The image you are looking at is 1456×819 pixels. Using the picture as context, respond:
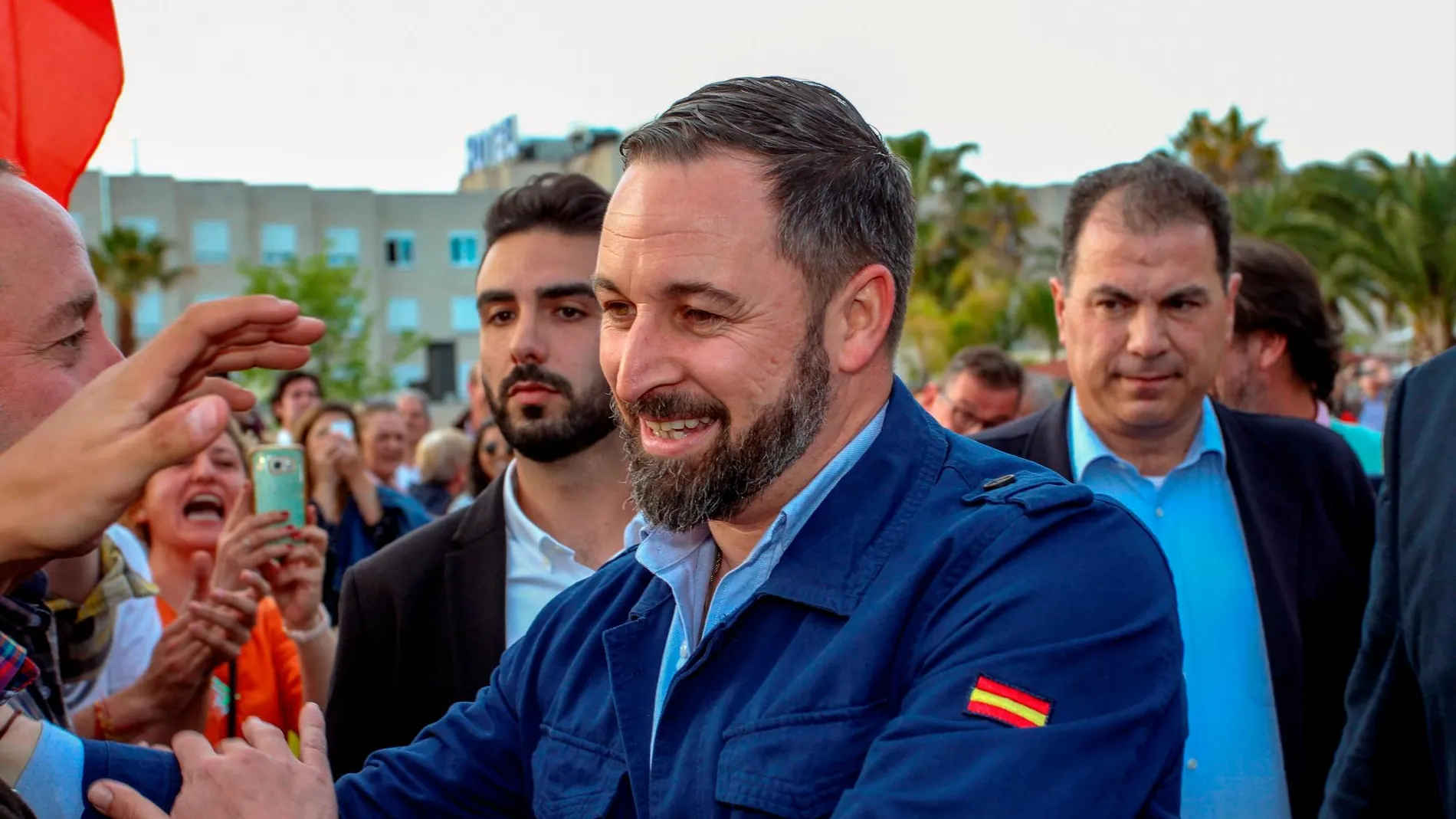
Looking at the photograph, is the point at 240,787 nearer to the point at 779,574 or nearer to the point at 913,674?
the point at 779,574

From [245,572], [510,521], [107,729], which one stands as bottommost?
[107,729]

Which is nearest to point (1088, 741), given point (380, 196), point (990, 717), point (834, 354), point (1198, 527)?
point (990, 717)

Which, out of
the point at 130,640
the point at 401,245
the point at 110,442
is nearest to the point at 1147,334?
the point at 110,442

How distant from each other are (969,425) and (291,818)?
5320mm

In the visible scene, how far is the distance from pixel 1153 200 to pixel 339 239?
57995 mm

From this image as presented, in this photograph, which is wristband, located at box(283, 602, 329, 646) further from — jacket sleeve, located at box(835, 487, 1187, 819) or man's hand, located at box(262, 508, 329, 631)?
jacket sleeve, located at box(835, 487, 1187, 819)

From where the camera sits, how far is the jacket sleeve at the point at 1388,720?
2662 mm

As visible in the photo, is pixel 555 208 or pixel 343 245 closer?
pixel 555 208

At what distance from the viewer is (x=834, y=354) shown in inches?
→ 101

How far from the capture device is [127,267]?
49.0 metres

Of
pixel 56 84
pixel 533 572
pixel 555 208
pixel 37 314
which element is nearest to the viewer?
pixel 37 314

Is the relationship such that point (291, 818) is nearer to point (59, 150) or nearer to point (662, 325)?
point (662, 325)

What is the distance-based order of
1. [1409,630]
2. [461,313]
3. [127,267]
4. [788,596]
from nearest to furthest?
[788,596]
[1409,630]
[127,267]
[461,313]

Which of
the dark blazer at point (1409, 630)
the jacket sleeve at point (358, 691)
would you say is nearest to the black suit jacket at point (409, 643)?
the jacket sleeve at point (358, 691)
